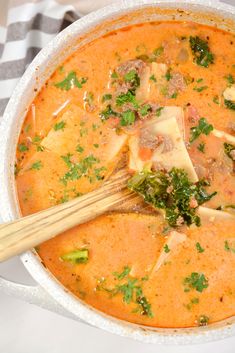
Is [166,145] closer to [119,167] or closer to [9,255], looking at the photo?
[119,167]

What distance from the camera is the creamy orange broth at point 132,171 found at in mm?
2420

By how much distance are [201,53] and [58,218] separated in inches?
31.3

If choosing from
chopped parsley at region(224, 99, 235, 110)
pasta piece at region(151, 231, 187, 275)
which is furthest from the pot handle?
chopped parsley at region(224, 99, 235, 110)

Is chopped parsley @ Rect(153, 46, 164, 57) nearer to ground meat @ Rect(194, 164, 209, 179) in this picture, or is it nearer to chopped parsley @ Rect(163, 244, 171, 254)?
ground meat @ Rect(194, 164, 209, 179)

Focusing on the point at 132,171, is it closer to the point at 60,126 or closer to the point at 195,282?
the point at 60,126

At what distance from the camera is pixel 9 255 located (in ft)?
7.19

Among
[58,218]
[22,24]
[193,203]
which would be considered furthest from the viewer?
[22,24]

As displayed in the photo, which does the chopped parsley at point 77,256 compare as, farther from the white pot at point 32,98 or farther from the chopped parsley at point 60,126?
the chopped parsley at point 60,126

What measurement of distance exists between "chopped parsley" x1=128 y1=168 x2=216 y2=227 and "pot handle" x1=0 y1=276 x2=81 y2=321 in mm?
502

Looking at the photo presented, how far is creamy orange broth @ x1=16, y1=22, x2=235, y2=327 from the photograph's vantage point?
7.94 ft

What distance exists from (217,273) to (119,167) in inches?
20.4

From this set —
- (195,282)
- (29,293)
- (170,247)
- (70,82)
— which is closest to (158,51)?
(70,82)

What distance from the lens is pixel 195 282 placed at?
2416mm

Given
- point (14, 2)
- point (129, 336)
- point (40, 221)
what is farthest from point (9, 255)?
point (14, 2)
